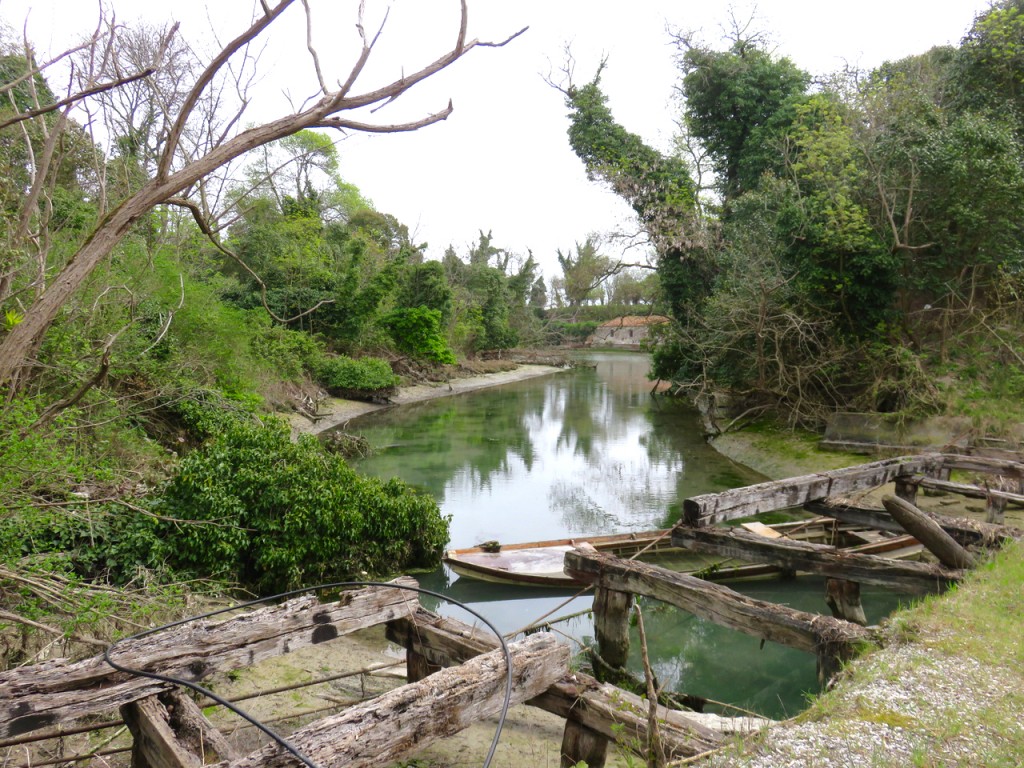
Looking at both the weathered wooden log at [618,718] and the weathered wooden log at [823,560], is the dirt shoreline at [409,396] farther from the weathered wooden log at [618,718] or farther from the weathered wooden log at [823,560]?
the weathered wooden log at [618,718]

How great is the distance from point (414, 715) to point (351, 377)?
22.3 m

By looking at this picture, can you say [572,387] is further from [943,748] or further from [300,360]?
[943,748]

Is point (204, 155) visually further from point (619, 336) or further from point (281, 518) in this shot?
point (619, 336)

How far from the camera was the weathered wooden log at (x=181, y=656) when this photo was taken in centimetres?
309

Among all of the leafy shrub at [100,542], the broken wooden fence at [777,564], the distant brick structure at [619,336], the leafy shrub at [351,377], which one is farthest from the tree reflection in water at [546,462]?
the distant brick structure at [619,336]

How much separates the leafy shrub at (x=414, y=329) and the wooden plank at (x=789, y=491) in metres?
23.8

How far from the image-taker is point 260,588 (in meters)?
8.00

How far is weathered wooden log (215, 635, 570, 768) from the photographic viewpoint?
2.71m

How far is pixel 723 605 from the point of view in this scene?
16.4 ft

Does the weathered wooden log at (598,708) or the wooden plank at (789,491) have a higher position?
the wooden plank at (789,491)

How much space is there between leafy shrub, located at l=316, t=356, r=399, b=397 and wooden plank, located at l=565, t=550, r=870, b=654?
63.5 feet

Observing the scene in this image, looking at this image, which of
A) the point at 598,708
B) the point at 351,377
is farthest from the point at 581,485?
the point at 351,377

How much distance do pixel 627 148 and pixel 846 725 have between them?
2160cm

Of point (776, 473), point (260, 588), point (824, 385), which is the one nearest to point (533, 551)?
point (260, 588)
